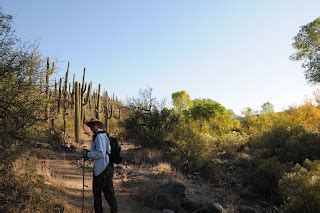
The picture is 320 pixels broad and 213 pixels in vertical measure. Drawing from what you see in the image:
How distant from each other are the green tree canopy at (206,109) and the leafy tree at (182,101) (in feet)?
3.13

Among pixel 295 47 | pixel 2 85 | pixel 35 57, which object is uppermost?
pixel 295 47

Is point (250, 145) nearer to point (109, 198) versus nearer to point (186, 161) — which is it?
point (186, 161)

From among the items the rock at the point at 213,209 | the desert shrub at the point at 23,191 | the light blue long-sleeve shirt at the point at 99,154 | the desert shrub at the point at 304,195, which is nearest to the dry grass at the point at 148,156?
the rock at the point at 213,209

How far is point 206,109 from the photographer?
45062 millimetres

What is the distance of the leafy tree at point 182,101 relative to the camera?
46844 mm

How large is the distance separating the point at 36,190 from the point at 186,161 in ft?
36.7

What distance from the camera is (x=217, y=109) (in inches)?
1778

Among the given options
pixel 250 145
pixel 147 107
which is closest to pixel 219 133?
pixel 250 145

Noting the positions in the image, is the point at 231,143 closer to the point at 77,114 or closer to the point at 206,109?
the point at 77,114

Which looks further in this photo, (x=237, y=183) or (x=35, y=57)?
(x=237, y=183)

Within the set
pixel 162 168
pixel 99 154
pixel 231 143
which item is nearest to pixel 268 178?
pixel 162 168

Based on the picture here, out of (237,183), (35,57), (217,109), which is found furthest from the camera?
(217,109)

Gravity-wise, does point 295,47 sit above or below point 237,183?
above

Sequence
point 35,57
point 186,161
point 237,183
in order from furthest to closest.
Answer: point 186,161, point 237,183, point 35,57
